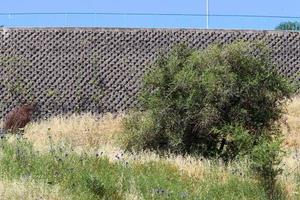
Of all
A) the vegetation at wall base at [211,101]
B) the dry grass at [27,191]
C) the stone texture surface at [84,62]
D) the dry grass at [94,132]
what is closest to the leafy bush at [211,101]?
the vegetation at wall base at [211,101]

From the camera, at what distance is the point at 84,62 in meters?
32.7

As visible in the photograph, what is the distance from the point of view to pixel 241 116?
16234 millimetres

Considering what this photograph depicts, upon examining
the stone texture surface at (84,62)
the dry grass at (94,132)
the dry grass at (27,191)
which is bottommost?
the dry grass at (27,191)

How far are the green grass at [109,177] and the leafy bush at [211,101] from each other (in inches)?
179

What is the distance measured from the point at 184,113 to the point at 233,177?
5.84 m

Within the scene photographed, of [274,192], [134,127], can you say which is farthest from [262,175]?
[134,127]

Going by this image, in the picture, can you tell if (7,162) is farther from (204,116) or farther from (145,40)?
(145,40)

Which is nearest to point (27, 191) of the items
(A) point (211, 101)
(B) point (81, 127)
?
(A) point (211, 101)

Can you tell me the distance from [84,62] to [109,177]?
75.6 feet

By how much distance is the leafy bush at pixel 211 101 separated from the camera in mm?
16250

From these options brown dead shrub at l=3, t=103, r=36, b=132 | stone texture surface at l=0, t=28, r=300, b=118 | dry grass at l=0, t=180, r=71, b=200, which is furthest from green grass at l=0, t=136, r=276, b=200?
stone texture surface at l=0, t=28, r=300, b=118

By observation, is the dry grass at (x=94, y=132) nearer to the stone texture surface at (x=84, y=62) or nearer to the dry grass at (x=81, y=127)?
the dry grass at (x=81, y=127)

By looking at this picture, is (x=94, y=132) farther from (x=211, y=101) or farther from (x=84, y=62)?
(x=211, y=101)

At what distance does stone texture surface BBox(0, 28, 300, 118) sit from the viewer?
3194 centimetres
